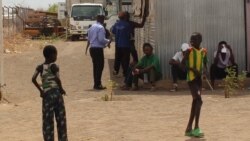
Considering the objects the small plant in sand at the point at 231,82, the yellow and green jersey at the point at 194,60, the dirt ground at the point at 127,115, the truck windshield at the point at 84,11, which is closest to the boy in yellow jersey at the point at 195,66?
the yellow and green jersey at the point at 194,60

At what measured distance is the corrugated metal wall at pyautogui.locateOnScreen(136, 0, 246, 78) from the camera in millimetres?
12906

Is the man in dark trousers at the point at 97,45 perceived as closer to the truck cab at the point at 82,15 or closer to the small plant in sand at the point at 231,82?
the small plant in sand at the point at 231,82

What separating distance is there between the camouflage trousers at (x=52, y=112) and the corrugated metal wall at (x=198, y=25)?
257 inches

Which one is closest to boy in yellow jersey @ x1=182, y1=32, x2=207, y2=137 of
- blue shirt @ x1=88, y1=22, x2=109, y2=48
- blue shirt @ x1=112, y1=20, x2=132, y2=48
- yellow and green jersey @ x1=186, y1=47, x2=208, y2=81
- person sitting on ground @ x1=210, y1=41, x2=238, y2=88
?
yellow and green jersey @ x1=186, y1=47, x2=208, y2=81

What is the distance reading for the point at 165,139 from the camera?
7.30 meters

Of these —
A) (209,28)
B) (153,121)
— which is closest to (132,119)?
(153,121)

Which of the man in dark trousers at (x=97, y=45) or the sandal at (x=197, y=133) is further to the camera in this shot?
the man in dark trousers at (x=97, y=45)

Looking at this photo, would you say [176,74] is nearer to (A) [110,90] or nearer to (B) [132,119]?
(A) [110,90]

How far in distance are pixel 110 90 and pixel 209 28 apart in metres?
2.68

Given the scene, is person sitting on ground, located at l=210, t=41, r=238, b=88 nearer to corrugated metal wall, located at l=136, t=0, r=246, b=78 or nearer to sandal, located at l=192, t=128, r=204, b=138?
corrugated metal wall, located at l=136, t=0, r=246, b=78

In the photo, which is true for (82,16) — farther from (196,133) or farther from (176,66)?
(196,133)

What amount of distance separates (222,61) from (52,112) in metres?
6.56

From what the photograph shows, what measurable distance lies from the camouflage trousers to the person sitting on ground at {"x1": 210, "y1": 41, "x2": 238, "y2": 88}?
635 centimetres

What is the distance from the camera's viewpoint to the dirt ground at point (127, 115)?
7699 mm
